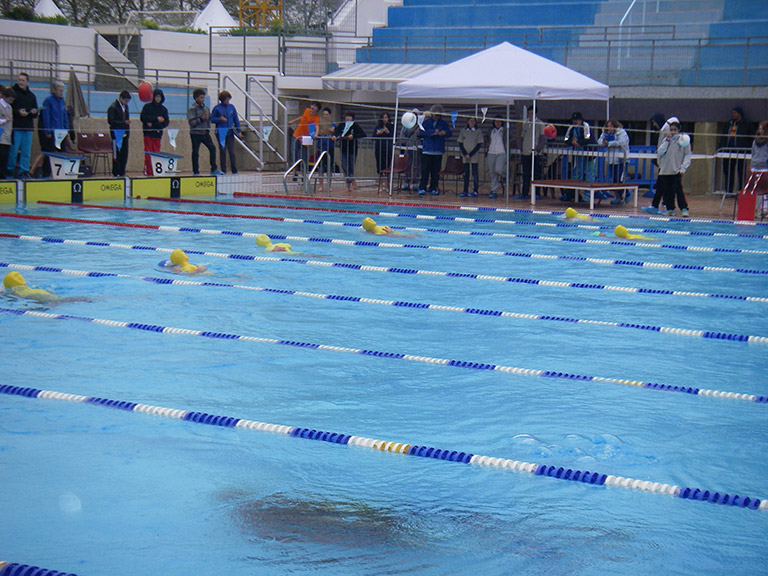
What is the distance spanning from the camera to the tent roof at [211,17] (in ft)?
111

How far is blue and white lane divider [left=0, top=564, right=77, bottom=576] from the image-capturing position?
316cm

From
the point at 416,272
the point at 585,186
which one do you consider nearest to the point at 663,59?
the point at 585,186

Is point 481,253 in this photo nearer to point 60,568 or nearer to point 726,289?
point 726,289

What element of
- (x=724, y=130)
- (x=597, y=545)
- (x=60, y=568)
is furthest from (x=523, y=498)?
(x=724, y=130)

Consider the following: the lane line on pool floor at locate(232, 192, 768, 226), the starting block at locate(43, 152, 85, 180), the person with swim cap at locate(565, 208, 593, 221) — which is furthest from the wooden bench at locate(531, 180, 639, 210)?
the starting block at locate(43, 152, 85, 180)

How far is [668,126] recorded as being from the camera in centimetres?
1521

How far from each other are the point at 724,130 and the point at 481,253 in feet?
32.5

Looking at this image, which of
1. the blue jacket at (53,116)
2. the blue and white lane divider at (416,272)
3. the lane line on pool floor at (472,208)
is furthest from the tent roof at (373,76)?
the blue and white lane divider at (416,272)

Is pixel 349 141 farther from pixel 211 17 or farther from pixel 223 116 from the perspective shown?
pixel 211 17

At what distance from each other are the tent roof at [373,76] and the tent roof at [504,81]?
4962 mm

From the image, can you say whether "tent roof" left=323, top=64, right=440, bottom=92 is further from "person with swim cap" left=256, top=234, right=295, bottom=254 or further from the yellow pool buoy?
"person with swim cap" left=256, top=234, right=295, bottom=254

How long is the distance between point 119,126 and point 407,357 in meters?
11.5

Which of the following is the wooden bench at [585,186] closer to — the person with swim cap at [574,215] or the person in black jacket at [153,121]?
the person with swim cap at [574,215]

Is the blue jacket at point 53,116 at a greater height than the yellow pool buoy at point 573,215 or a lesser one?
greater
